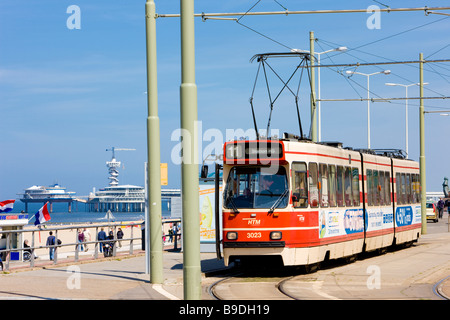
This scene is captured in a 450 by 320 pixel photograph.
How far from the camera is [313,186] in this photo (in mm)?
19234

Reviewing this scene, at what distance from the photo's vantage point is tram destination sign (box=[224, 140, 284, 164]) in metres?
18.4

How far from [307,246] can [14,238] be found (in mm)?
17096

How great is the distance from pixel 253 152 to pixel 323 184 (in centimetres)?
231

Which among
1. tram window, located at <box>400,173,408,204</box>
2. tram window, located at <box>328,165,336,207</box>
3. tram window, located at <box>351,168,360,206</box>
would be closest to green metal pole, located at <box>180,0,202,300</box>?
tram window, located at <box>328,165,336,207</box>

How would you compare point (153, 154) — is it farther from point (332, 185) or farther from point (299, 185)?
point (332, 185)

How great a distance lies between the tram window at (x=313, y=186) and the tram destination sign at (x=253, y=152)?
3.82 feet

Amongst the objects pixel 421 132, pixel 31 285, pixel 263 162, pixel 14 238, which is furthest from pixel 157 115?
pixel 421 132

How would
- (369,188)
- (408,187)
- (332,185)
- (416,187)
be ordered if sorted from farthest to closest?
(416,187) < (408,187) < (369,188) < (332,185)

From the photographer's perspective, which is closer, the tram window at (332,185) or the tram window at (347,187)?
the tram window at (332,185)

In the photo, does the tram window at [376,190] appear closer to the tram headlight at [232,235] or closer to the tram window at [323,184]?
the tram window at [323,184]

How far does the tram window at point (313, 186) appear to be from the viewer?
19047 millimetres

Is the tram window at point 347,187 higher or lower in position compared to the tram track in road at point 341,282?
higher

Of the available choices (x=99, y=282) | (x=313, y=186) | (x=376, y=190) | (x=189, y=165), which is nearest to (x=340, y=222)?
(x=313, y=186)

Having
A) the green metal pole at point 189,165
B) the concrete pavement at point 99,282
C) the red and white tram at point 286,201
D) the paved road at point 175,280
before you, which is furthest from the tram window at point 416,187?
the green metal pole at point 189,165
